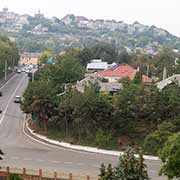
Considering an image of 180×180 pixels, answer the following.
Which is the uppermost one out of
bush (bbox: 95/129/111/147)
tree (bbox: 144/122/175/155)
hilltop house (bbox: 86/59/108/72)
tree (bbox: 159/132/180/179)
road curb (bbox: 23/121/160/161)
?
tree (bbox: 159/132/180/179)

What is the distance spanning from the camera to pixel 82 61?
3115 inches

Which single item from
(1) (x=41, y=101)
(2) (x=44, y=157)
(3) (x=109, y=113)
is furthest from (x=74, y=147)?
(1) (x=41, y=101)

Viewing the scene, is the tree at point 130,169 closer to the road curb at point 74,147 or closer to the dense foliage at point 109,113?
the road curb at point 74,147

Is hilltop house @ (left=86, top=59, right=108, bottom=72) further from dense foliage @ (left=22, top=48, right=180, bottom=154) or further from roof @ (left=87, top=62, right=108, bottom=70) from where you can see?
dense foliage @ (left=22, top=48, right=180, bottom=154)

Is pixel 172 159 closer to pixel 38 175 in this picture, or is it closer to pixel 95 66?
pixel 38 175

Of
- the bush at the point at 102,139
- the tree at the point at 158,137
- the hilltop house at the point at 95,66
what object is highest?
the tree at the point at 158,137

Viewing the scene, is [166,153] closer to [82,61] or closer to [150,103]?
[150,103]

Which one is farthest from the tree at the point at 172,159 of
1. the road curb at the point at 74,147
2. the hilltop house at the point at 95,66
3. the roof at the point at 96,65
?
the roof at the point at 96,65

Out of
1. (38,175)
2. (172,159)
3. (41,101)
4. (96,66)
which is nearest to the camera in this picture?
(172,159)

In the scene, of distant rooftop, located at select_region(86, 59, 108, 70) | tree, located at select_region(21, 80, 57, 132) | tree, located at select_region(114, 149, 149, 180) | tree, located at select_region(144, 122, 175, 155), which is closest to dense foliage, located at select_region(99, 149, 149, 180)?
tree, located at select_region(114, 149, 149, 180)

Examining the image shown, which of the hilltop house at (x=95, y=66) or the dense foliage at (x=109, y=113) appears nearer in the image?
the dense foliage at (x=109, y=113)

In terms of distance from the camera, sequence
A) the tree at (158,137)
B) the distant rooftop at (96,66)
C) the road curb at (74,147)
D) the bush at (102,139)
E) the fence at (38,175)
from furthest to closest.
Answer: the distant rooftop at (96,66) < the bush at (102,139) < the road curb at (74,147) < the tree at (158,137) < the fence at (38,175)

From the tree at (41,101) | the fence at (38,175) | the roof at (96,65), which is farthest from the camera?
the roof at (96,65)

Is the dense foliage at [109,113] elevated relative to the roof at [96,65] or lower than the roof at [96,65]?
elevated
